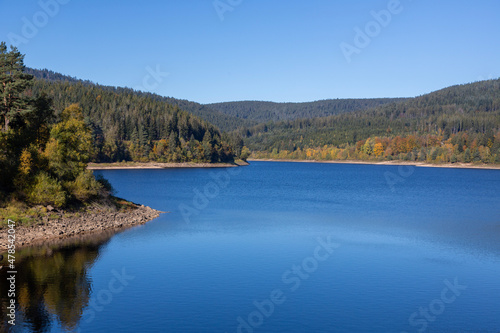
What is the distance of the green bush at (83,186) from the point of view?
42.0 metres

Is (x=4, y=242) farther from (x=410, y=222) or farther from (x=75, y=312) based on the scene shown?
(x=410, y=222)

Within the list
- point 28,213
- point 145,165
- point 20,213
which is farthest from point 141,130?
point 20,213

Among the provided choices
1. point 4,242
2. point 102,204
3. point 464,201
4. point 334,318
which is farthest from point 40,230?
point 464,201

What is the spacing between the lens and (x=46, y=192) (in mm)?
37938

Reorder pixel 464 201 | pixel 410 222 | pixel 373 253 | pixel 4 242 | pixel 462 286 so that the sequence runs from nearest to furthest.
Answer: pixel 462 286 < pixel 4 242 < pixel 373 253 < pixel 410 222 < pixel 464 201

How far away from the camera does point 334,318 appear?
68.4ft

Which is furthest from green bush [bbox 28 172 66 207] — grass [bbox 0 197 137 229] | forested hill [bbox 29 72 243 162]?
forested hill [bbox 29 72 243 162]

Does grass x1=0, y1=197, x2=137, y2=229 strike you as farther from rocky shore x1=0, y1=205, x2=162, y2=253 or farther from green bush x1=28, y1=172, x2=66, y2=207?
green bush x1=28, y1=172, x2=66, y2=207

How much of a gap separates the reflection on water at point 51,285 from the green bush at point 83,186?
8507mm

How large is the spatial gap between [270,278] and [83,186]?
952 inches

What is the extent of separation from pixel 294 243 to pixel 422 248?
34.2 feet

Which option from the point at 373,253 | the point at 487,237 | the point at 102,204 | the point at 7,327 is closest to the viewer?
the point at 7,327

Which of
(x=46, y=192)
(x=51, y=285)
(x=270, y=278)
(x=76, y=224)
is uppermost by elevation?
(x=46, y=192)

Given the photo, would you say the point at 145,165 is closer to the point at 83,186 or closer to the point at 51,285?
the point at 83,186
